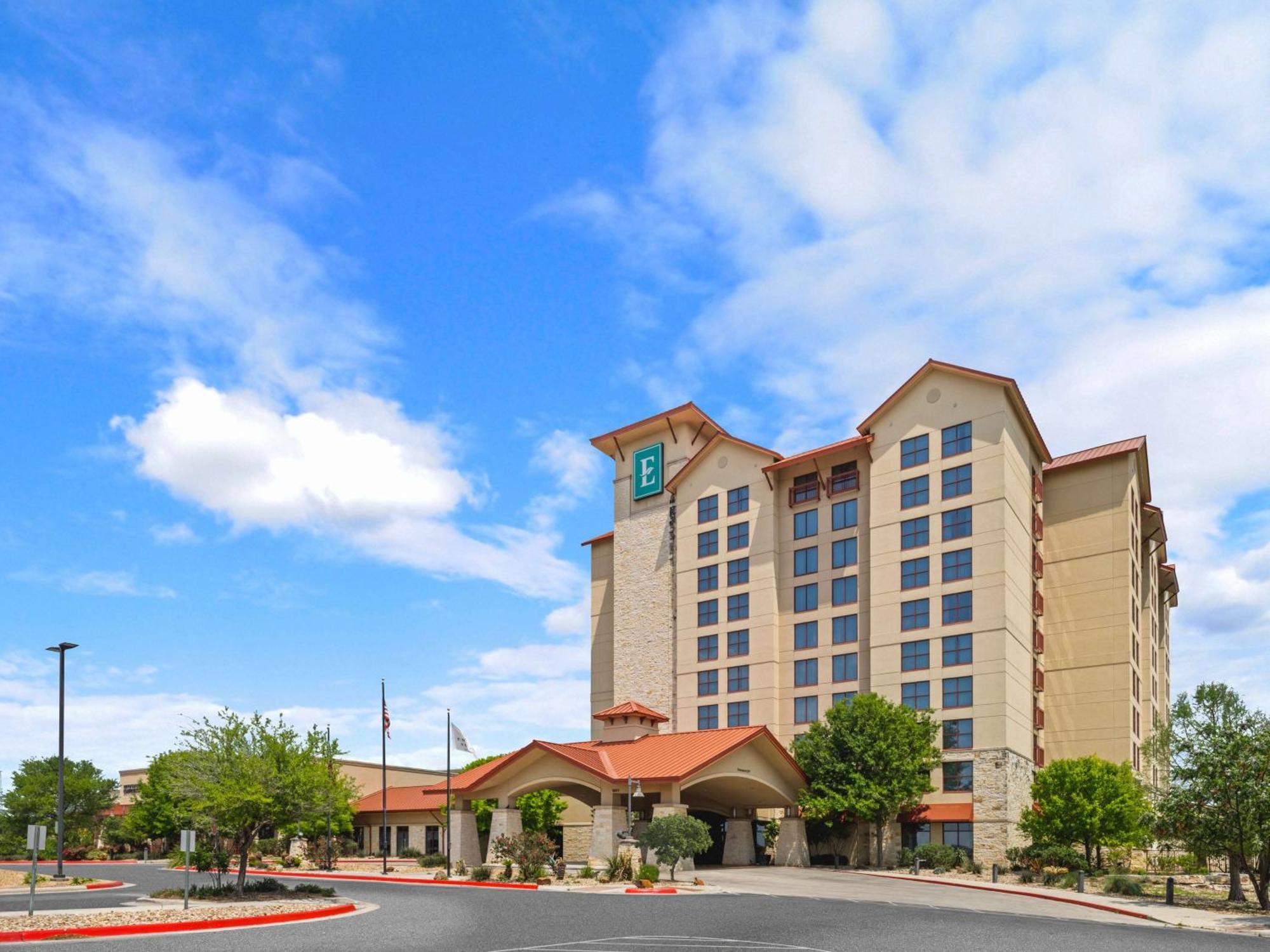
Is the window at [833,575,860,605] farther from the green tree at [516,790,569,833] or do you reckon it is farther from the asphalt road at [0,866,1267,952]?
the asphalt road at [0,866,1267,952]

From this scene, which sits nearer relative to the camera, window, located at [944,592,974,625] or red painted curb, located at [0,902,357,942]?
red painted curb, located at [0,902,357,942]

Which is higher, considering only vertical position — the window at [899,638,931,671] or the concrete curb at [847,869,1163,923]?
the window at [899,638,931,671]

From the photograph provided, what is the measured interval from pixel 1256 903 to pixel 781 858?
24.3m

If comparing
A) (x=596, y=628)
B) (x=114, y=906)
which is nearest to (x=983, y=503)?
(x=596, y=628)

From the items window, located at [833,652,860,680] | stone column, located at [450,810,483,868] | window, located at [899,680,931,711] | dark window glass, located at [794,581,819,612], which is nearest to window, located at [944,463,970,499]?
window, located at [899,680,931,711]

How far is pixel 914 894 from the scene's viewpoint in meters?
40.2

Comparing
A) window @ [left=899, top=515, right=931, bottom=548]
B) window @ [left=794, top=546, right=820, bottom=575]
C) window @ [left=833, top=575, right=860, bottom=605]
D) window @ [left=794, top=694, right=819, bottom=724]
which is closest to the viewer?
window @ [left=899, top=515, right=931, bottom=548]

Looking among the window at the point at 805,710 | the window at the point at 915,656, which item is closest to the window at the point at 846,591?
the window at the point at 915,656

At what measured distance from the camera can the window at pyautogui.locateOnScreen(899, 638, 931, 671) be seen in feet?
202

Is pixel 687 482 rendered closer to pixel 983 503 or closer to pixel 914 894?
pixel 983 503

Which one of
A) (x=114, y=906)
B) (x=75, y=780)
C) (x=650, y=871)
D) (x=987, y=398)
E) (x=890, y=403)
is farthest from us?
(x=75, y=780)

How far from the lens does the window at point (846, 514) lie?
6762 cm

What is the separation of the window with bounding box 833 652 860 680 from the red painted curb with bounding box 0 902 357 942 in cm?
4097

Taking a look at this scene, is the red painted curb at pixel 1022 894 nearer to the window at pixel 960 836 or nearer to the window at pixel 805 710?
the window at pixel 960 836
